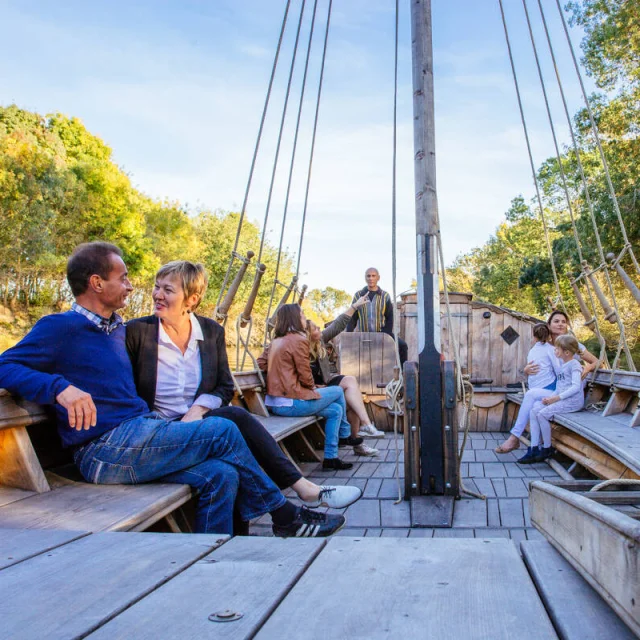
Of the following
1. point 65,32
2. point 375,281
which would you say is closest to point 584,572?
point 375,281

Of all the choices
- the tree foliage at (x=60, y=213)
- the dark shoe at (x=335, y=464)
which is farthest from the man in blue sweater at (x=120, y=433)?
the tree foliage at (x=60, y=213)

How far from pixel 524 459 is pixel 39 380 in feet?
11.2

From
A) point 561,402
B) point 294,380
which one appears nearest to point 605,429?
point 561,402

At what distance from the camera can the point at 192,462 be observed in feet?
7.77

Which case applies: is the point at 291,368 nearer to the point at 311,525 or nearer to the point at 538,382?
the point at 538,382

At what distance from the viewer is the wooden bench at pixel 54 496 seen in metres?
1.88

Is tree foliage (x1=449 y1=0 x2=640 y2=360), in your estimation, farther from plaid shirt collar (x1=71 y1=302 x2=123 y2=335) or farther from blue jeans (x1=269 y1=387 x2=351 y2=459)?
plaid shirt collar (x1=71 y1=302 x2=123 y2=335)

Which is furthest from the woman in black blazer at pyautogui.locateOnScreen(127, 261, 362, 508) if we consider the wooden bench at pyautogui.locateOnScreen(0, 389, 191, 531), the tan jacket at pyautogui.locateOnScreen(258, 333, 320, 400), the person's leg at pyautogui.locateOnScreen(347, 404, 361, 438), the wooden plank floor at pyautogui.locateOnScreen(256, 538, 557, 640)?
the person's leg at pyautogui.locateOnScreen(347, 404, 361, 438)

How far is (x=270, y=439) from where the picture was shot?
2.72m

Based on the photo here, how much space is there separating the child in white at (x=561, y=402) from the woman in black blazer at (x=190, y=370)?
2361 millimetres

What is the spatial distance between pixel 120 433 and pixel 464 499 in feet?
6.34

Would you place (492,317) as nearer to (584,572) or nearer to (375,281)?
(375,281)

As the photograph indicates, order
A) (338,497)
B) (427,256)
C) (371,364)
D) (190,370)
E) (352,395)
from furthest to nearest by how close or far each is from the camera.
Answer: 1. (371,364)
2. (352,395)
3. (427,256)
4. (190,370)
5. (338,497)

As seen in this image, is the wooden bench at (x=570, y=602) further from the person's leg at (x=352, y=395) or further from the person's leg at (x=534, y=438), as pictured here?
the person's leg at (x=352, y=395)
